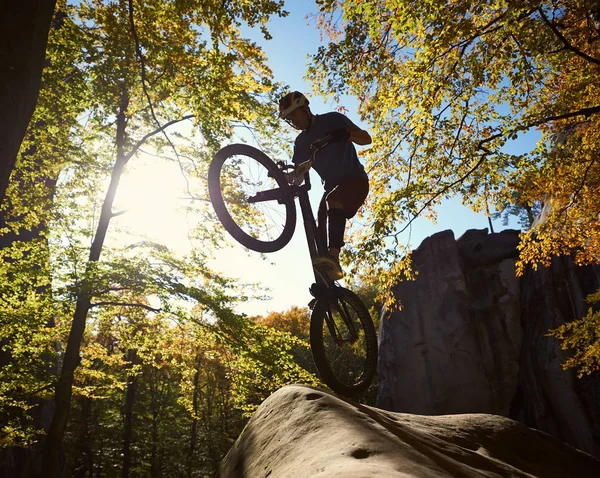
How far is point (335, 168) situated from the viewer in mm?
3646

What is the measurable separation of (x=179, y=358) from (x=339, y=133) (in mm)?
9308

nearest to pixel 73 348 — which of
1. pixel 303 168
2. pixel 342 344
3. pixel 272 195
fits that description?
pixel 342 344

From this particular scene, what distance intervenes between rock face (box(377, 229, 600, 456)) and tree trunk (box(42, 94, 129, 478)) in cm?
1450

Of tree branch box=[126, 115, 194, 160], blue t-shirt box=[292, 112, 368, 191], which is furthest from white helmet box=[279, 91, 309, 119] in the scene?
tree branch box=[126, 115, 194, 160]

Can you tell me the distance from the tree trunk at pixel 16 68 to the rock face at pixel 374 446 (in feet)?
8.26

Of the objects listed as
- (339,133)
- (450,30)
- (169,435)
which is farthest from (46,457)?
(169,435)

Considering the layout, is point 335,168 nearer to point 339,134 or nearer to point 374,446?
point 339,134

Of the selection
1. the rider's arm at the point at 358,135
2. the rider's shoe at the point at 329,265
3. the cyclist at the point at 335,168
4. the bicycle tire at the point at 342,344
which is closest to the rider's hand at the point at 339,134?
the cyclist at the point at 335,168

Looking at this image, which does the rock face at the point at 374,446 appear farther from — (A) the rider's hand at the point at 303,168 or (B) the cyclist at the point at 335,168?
(A) the rider's hand at the point at 303,168

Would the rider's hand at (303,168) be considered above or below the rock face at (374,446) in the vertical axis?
above

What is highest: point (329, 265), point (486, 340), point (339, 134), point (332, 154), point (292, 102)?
point (292, 102)

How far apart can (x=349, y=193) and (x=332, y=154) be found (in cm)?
43

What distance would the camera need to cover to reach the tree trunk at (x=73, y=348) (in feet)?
27.0

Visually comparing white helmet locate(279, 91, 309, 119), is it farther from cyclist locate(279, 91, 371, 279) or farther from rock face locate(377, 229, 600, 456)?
rock face locate(377, 229, 600, 456)
